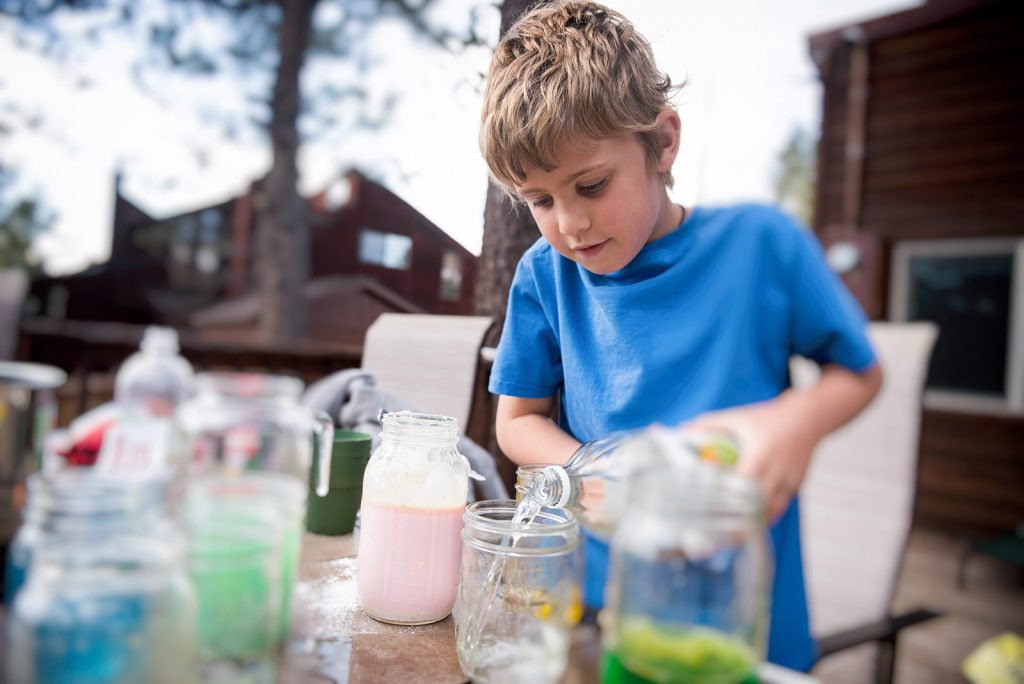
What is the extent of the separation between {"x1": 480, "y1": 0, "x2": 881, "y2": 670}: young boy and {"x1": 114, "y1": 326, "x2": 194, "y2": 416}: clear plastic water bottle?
379 millimetres

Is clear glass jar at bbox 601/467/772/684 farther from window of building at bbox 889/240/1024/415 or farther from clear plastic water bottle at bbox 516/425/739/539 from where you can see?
window of building at bbox 889/240/1024/415

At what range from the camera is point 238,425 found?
0.49 meters

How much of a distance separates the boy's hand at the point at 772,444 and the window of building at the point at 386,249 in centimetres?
67

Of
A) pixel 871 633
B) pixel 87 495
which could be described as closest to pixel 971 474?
pixel 871 633

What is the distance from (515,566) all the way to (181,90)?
3.54 metres

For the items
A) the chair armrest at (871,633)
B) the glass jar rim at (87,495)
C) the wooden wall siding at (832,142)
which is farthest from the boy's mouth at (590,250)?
the wooden wall siding at (832,142)

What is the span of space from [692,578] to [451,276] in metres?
0.71

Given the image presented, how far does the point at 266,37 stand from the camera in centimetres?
408

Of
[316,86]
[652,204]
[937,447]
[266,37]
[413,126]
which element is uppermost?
[266,37]

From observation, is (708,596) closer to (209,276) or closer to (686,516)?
A: (686,516)

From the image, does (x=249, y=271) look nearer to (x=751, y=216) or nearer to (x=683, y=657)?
(x=751, y=216)

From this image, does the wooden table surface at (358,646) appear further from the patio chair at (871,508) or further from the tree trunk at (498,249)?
the patio chair at (871,508)

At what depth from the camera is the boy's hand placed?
0.48 metres

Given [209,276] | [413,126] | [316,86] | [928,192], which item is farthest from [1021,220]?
[209,276]
